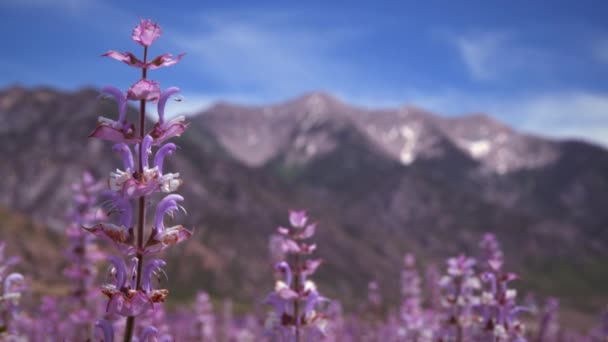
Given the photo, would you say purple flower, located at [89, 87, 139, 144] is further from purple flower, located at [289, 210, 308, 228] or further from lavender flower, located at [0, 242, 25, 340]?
lavender flower, located at [0, 242, 25, 340]

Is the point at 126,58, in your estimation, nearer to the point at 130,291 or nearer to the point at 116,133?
the point at 116,133

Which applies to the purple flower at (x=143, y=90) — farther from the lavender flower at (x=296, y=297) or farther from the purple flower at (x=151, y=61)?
the lavender flower at (x=296, y=297)

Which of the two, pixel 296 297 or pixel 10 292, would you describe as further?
pixel 10 292

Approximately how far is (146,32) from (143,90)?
1.86 feet

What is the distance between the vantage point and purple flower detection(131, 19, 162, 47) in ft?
16.7

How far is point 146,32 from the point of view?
5086 millimetres

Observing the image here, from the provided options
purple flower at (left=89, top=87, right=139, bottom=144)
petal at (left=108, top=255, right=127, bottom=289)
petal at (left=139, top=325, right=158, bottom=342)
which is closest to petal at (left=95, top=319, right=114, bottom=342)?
petal at (left=139, top=325, right=158, bottom=342)

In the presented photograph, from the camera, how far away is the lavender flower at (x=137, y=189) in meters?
4.96

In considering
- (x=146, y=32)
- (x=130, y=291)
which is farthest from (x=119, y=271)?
(x=146, y=32)

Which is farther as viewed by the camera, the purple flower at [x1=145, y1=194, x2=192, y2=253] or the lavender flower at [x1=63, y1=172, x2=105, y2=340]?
the lavender flower at [x1=63, y1=172, x2=105, y2=340]

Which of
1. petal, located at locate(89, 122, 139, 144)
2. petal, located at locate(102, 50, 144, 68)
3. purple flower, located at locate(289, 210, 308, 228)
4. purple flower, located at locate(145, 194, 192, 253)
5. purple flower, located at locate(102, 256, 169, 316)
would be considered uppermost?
petal, located at locate(102, 50, 144, 68)

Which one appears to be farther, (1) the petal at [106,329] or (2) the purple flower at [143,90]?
(1) the petal at [106,329]

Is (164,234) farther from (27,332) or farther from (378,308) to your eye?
(378,308)

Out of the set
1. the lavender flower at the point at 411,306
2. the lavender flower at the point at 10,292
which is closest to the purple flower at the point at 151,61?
the lavender flower at the point at 10,292
